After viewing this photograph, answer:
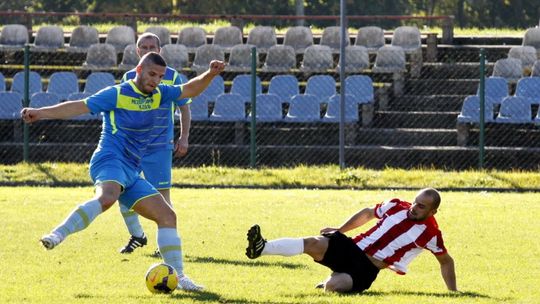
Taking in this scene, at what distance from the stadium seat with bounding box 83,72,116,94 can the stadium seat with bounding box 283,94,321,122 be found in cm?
338

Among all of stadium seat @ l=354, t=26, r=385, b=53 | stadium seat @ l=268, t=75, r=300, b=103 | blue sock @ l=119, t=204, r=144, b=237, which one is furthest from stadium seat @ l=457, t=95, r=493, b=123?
blue sock @ l=119, t=204, r=144, b=237

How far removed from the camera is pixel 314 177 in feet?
64.8

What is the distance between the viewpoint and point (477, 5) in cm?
5191

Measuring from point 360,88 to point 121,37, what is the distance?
685 centimetres

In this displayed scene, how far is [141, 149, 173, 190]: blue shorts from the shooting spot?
38.2 ft

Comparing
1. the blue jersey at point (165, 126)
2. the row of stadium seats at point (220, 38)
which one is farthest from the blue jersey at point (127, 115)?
the row of stadium seats at point (220, 38)

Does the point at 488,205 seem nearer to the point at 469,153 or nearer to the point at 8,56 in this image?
the point at 469,153

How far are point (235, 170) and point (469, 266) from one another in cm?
969

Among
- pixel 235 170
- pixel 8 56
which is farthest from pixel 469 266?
pixel 8 56

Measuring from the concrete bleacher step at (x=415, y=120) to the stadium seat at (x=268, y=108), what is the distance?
1.83 meters

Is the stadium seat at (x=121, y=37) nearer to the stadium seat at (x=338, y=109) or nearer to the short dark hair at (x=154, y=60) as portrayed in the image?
the stadium seat at (x=338, y=109)

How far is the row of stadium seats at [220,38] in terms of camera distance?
2650 cm

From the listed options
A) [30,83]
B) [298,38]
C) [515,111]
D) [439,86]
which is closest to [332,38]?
[298,38]

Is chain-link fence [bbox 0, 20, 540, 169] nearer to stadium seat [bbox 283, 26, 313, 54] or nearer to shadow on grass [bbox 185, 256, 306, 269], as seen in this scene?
stadium seat [bbox 283, 26, 313, 54]
